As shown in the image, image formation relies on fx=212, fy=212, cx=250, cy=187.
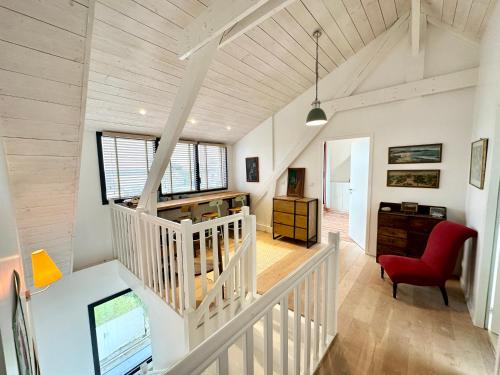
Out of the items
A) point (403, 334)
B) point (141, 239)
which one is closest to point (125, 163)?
point (141, 239)

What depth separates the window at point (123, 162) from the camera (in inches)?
133

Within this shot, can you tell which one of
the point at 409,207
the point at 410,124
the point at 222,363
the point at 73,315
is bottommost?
the point at 73,315

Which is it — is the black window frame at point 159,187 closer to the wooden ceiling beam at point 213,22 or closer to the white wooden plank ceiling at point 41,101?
the white wooden plank ceiling at point 41,101

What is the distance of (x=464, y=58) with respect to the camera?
2.69 metres

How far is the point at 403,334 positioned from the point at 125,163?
427 centimetres

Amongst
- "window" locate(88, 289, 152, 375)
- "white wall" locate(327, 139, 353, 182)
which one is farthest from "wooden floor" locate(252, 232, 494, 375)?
"white wall" locate(327, 139, 353, 182)

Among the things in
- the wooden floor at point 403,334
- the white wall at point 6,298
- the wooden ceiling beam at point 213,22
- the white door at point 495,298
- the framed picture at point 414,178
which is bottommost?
the wooden floor at point 403,334

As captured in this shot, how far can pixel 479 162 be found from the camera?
6.87 feet

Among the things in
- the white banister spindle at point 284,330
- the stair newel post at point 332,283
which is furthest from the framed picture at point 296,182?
the white banister spindle at point 284,330

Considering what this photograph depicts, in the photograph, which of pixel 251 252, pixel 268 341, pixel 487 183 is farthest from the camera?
pixel 251 252

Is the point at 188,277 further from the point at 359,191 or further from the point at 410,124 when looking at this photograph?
the point at 410,124

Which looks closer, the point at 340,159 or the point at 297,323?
the point at 297,323

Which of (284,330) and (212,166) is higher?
(212,166)

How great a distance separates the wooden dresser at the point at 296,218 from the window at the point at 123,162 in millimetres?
2581
